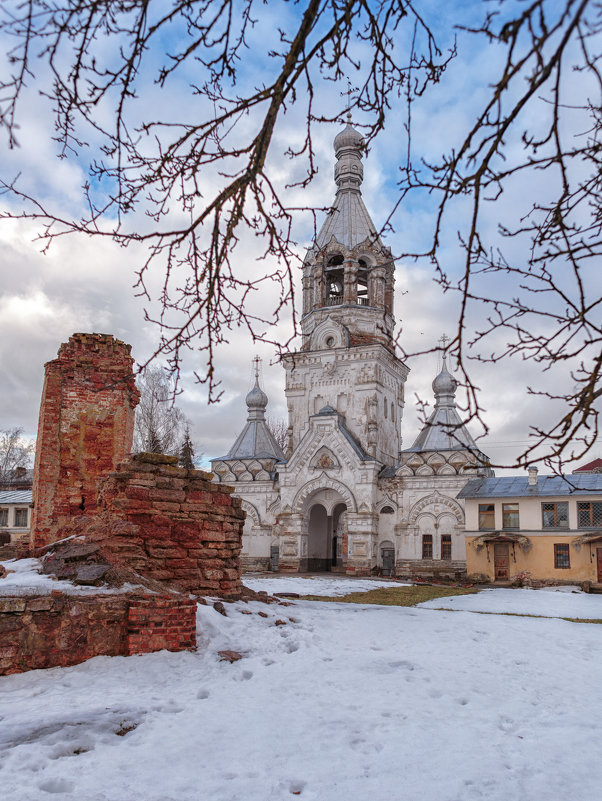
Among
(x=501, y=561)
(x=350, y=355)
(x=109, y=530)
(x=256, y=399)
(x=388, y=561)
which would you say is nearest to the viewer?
(x=109, y=530)

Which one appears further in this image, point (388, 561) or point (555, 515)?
point (388, 561)

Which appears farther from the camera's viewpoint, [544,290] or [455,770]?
[455,770]

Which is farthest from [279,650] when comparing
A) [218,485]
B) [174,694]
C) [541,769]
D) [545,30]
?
[545,30]

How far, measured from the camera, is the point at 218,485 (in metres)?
8.95

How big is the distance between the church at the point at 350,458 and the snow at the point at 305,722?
2220 cm

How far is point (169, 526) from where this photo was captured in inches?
322

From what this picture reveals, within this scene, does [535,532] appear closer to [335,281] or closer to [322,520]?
[322,520]

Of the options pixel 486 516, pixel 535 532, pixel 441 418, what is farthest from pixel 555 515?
pixel 441 418

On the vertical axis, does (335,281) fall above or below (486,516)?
above

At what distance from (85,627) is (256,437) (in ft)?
99.7

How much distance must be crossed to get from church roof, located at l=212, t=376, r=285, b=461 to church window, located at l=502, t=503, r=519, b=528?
39.7ft

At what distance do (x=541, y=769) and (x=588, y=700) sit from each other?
192 cm

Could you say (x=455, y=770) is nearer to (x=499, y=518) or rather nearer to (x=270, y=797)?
(x=270, y=797)

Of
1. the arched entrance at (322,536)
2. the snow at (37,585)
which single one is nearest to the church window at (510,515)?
the arched entrance at (322,536)
